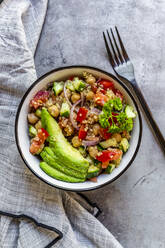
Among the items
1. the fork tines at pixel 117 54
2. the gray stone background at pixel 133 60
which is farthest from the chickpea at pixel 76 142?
the fork tines at pixel 117 54

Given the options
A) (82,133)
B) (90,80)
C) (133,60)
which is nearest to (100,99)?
(90,80)

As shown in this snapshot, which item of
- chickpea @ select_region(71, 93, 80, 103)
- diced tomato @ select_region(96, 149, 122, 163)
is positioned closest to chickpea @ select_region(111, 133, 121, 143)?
diced tomato @ select_region(96, 149, 122, 163)

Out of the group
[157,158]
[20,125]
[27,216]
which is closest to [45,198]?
[27,216]

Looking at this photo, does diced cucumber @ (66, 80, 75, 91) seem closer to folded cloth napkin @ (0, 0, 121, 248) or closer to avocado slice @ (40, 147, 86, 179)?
folded cloth napkin @ (0, 0, 121, 248)

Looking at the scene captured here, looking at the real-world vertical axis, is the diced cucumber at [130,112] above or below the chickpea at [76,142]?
above

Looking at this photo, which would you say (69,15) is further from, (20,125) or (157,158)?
(157,158)

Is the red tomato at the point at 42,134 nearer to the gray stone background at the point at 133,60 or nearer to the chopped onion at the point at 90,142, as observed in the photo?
the chopped onion at the point at 90,142
